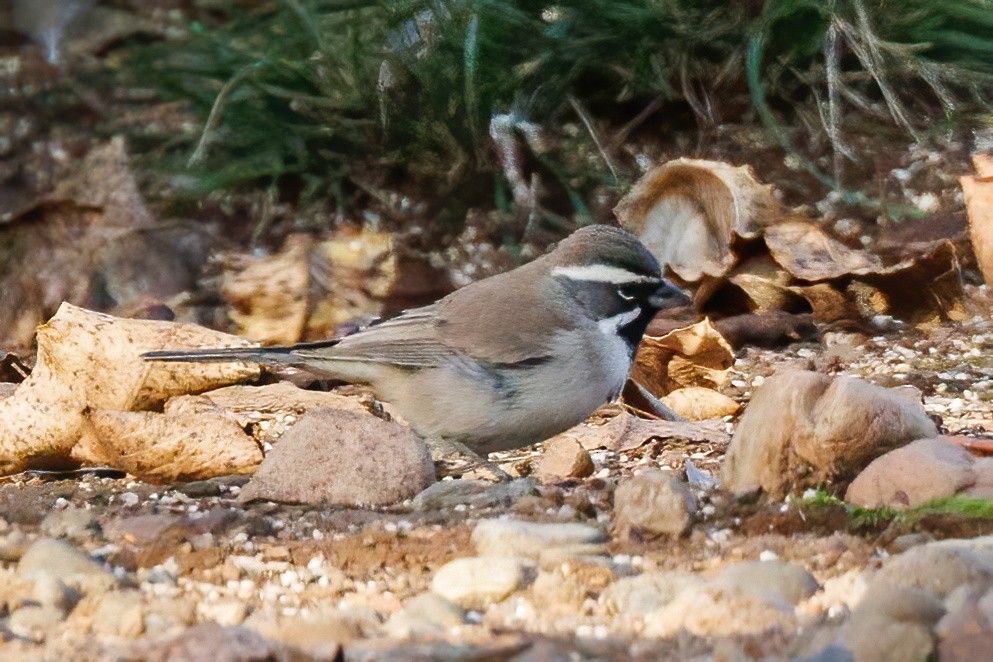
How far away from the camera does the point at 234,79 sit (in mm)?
6566

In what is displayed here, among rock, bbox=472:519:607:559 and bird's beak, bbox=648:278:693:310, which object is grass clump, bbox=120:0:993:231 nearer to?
bird's beak, bbox=648:278:693:310

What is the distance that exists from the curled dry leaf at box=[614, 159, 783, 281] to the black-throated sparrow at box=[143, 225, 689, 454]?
120 cm

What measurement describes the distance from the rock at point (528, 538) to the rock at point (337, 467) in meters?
0.57

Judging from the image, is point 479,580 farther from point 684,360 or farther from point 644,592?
point 684,360

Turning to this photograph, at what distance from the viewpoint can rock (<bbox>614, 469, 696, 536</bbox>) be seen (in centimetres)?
A: 336

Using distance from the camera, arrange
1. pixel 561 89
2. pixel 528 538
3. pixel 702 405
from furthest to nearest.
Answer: pixel 561 89, pixel 702 405, pixel 528 538

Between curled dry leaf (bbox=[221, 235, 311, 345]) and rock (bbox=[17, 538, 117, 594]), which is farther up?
rock (bbox=[17, 538, 117, 594])

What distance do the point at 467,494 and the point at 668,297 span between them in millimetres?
977

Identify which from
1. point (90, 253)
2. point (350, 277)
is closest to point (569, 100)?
point (350, 277)

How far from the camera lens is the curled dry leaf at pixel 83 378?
4.25m

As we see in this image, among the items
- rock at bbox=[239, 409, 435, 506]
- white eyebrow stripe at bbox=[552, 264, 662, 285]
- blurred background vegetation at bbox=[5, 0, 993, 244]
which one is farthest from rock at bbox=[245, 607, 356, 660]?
blurred background vegetation at bbox=[5, 0, 993, 244]

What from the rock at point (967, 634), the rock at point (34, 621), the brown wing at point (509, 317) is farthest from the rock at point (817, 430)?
the rock at point (34, 621)

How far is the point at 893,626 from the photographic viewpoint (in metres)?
2.25

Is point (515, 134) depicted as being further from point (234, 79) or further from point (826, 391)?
point (826, 391)
